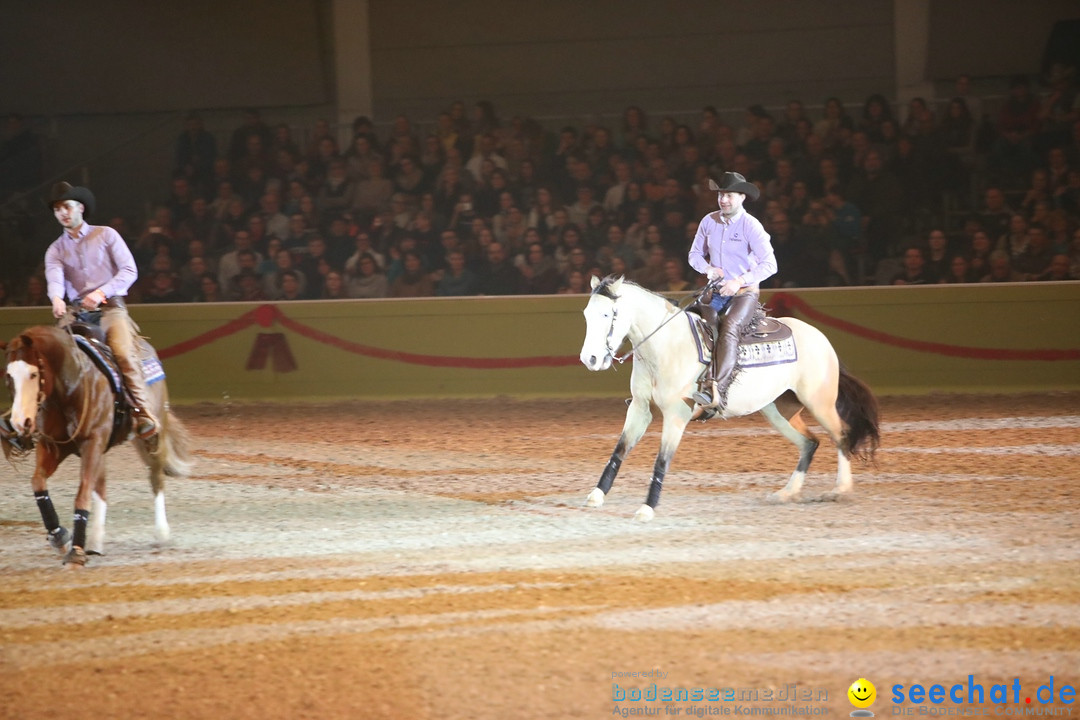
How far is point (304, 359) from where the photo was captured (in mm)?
14289

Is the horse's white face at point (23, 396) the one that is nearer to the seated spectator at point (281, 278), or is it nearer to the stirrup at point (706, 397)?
the stirrup at point (706, 397)

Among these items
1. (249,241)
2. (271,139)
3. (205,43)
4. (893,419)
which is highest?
(205,43)

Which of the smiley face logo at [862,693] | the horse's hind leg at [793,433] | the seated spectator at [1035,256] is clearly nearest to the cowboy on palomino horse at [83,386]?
the horse's hind leg at [793,433]

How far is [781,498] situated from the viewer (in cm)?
852

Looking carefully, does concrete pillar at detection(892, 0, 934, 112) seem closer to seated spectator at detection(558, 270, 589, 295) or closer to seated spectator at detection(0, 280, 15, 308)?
seated spectator at detection(558, 270, 589, 295)

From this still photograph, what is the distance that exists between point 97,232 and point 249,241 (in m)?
8.18

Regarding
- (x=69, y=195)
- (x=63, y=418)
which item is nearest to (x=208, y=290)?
(x=69, y=195)

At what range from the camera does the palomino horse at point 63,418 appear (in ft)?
22.0

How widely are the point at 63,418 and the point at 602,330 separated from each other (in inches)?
136

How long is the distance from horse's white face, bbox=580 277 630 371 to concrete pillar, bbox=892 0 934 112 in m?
11.0

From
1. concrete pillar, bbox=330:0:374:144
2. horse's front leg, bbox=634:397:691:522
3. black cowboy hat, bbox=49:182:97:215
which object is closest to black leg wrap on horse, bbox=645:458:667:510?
horse's front leg, bbox=634:397:691:522

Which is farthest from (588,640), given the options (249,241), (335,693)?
(249,241)

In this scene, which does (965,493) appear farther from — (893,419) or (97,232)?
(97,232)

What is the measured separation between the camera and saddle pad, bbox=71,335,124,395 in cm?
732
